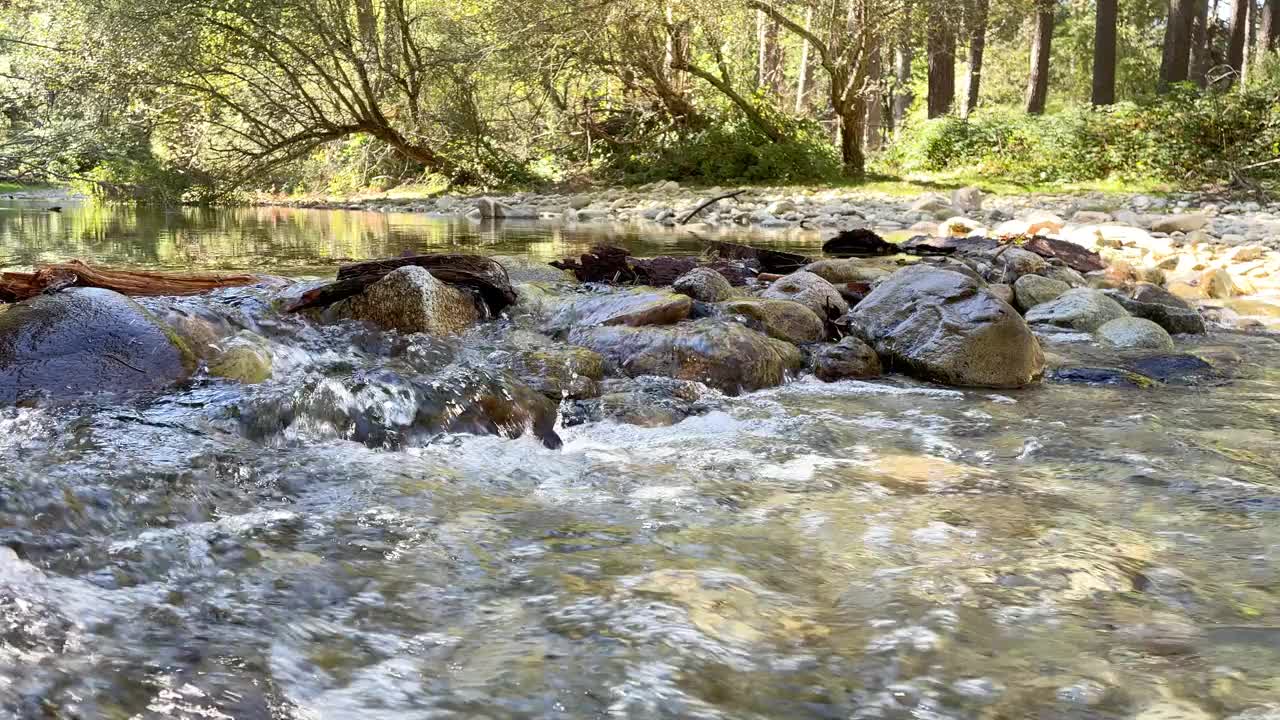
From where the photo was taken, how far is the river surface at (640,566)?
1.78m

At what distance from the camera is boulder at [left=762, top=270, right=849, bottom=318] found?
588 cm

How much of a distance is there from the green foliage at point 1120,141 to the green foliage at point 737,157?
2.69 m

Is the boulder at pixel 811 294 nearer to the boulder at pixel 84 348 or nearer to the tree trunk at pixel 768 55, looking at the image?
the boulder at pixel 84 348

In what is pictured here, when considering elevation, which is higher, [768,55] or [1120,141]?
[768,55]

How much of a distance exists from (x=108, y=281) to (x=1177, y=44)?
19940 mm

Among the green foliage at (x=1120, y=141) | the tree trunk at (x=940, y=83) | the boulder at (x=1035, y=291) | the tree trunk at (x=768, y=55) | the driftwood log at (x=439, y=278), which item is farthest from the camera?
the tree trunk at (x=940, y=83)

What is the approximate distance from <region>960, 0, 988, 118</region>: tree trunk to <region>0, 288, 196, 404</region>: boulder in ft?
56.0

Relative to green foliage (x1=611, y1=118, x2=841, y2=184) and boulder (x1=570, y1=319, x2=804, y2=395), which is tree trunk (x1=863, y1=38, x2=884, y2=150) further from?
boulder (x1=570, y1=319, x2=804, y2=395)

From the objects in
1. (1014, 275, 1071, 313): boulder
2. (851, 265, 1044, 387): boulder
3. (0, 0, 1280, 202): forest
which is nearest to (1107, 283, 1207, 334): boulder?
(1014, 275, 1071, 313): boulder

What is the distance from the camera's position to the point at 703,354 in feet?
15.1

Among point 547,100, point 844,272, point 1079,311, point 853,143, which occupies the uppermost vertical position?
point 547,100

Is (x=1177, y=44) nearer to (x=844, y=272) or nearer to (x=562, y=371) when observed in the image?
(x=844, y=272)

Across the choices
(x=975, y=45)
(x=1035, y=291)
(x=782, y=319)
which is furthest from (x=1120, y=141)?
(x=782, y=319)

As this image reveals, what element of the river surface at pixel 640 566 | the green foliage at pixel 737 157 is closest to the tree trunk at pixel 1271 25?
the green foliage at pixel 737 157
